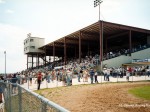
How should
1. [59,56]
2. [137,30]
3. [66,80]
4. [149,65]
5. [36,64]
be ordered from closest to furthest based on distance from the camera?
1. [66,80]
2. [149,65]
3. [137,30]
4. [36,64]
5. [59,56]

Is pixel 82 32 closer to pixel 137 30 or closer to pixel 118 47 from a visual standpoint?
pixel 137 30

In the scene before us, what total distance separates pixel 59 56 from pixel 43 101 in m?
83.8

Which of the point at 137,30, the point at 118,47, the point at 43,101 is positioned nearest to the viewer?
the point at 43,101

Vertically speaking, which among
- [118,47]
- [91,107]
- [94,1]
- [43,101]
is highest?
[94,1]

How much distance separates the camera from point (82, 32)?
46.2 meters

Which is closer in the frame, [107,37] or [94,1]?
[94,1]

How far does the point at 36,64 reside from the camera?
77.5 m

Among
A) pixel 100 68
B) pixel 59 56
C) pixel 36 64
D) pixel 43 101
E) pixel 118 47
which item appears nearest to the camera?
pixel 43 101

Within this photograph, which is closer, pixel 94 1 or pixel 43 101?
pixel 43 101

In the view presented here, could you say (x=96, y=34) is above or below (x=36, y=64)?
above

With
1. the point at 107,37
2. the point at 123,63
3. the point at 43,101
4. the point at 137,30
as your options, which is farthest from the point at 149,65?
the point at 43,101

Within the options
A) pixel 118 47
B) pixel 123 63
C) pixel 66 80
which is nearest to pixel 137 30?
pixel 123 63

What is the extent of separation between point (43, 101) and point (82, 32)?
43.5 metres

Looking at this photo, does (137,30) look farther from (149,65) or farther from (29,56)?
(29,56)
